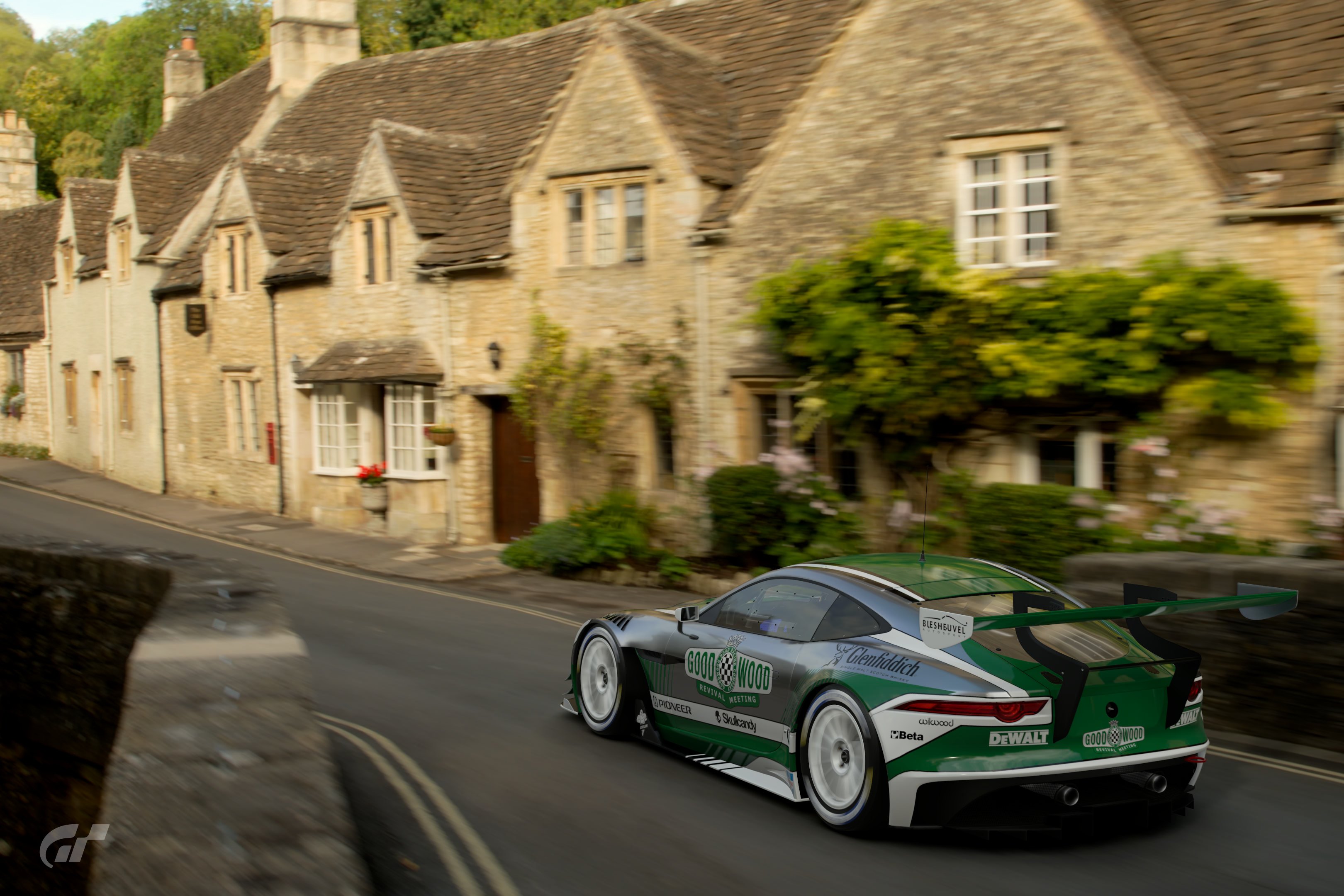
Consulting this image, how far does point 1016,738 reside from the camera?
18.8 feet

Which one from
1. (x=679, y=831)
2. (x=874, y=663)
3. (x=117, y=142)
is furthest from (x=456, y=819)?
(x=117, y=142)

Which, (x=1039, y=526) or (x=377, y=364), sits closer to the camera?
(x=1039, y=526)

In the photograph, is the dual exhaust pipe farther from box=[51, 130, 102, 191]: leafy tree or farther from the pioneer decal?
box=[51, 130, 102, 191]: leafy tree

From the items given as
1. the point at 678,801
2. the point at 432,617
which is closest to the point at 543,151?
the point at 432,617

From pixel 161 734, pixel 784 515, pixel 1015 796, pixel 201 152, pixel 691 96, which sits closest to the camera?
pixel 161 734

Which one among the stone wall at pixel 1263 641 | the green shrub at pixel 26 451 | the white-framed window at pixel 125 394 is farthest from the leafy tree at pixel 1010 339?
the green shrub at pixel 26 451

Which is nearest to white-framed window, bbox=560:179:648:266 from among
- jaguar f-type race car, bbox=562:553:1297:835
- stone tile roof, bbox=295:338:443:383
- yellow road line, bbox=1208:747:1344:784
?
stone tile roof, bbox=295:338:443:383

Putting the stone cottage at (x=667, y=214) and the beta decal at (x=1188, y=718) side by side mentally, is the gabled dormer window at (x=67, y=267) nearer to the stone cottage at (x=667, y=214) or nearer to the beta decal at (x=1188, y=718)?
the stone cottage at (x=667, y=214)

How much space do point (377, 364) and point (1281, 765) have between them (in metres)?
17.1

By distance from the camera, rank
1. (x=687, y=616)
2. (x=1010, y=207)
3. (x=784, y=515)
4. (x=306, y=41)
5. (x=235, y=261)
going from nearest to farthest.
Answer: (x=687, y=616) < (x=1010, y=207) < (x=784, y=515) < (x=235, y=261) < (x=306, y=41)

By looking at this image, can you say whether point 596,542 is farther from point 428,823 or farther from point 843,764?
point 843,764

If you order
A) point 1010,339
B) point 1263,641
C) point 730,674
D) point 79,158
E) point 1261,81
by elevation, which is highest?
point 79,158

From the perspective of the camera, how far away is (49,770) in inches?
356

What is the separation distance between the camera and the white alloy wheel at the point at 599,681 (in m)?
8.31
